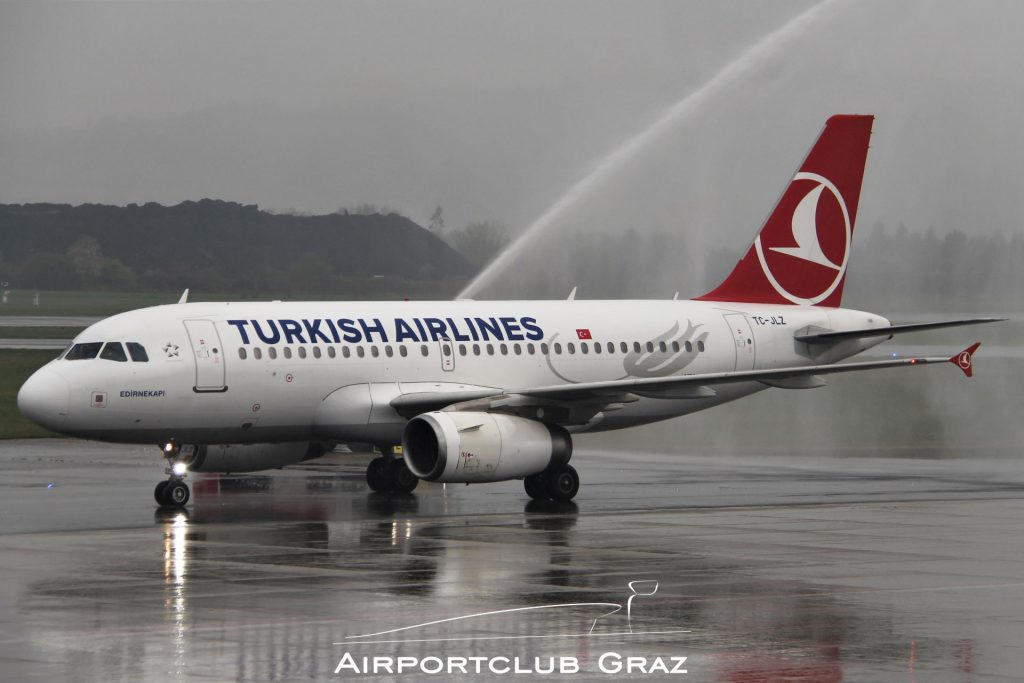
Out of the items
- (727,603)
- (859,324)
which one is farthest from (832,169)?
(727,603)

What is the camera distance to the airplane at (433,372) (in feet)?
94.9

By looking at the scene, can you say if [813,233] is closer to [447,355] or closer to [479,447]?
[447,355]

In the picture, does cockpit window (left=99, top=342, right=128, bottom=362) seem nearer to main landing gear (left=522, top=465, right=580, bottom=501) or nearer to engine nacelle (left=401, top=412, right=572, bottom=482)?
engine nacelle (left=401, top=412, right=572, bottom=482)

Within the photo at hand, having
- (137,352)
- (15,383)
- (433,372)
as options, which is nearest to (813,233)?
(433,372)

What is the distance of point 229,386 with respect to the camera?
29719mm

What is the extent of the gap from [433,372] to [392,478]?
2.25 meters

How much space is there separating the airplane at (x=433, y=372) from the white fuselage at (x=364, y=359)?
0.03m

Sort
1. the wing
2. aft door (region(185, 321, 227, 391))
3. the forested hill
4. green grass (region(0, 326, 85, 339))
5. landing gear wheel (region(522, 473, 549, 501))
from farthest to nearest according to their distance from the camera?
green grass (region(0, 326, 85, 339)) → the forested hill → landing gear wheel (region(522, 473, 549, 501)) → the wing → aft door (region(185, 321, 227, 391))

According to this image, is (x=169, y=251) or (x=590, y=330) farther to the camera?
(x=169, y=251)

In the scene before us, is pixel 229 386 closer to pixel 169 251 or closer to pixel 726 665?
pixel 726 665

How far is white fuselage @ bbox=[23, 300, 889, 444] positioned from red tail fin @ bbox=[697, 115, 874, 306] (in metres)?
0.81

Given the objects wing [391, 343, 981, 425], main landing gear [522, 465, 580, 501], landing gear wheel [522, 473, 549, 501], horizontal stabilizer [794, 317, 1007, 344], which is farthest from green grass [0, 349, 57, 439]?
horizontal stabilizer [794, 317, 1007, 344]

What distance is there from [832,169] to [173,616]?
24.2 metres

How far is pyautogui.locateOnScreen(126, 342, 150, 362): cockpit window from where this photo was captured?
95.8 feet
